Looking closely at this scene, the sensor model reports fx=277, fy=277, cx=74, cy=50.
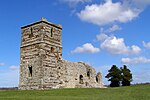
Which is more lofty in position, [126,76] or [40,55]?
[40,55]

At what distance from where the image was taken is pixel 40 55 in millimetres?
30734

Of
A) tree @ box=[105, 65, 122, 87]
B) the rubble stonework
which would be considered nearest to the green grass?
the rubble stonework

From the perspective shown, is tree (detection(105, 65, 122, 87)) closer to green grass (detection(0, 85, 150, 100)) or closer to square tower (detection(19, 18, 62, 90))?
square tower (detection(19, 18, 62, 90))

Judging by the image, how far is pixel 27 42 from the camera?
1283 inches

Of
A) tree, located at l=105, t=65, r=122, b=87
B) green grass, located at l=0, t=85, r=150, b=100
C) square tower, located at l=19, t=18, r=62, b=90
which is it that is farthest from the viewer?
tree, located at l=105, t=65, r=122, b=87

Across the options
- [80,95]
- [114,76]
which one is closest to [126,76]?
[114,76]

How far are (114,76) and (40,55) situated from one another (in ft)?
57.0

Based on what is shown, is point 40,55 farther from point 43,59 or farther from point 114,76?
point 114,76

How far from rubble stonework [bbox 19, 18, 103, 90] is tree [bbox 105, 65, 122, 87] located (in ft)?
36.4

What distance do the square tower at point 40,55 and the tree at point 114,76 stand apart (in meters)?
13.8

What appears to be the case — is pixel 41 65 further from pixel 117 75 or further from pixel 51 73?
pixel 117 75

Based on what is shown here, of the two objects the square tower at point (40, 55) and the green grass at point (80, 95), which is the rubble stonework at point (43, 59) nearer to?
the square tower at point (40, 55)

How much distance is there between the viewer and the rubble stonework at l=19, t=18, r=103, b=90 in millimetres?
30562

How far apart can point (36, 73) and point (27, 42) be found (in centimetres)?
422
